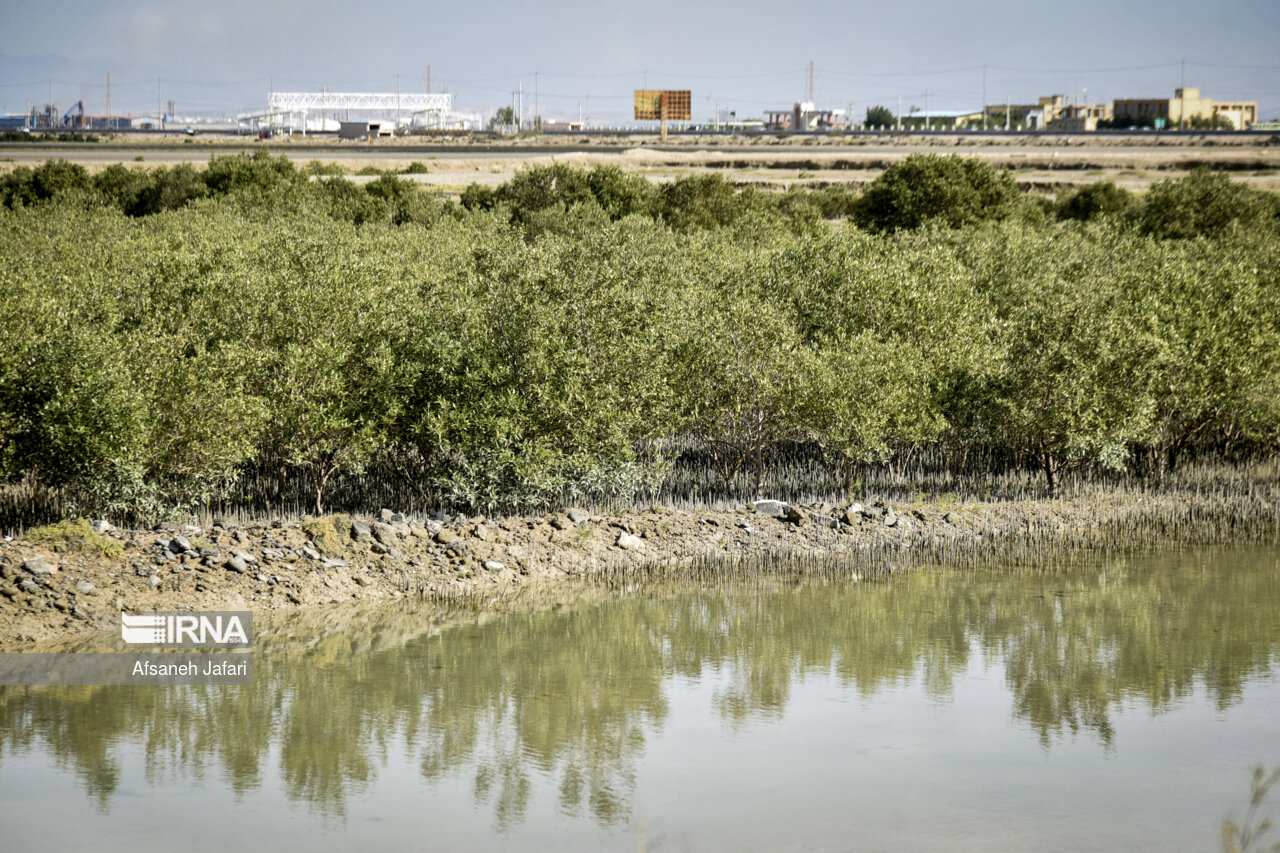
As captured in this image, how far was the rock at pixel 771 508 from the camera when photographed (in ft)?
99.4

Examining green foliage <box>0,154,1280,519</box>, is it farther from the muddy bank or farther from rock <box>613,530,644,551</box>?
rock <box>613,530,644,551</box>

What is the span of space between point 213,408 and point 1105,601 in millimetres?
19967

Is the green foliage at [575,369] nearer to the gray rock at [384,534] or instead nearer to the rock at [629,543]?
the rock at [629,543]

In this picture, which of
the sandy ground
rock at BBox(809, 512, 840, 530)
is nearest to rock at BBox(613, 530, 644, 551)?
rock at BBox(809, 512, 840, 530)

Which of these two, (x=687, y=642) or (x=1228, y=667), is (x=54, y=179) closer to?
(x=687, y=642)

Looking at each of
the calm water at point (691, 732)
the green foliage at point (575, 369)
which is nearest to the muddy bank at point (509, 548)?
the calm water at point (691, 732)

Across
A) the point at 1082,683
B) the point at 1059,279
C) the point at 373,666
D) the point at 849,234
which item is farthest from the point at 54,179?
the point at 1082,683

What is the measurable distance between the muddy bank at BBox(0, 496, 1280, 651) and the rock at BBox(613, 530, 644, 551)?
35 mm

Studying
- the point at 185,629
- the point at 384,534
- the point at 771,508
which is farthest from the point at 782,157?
the point at 185,629

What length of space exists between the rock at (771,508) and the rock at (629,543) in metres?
3.71

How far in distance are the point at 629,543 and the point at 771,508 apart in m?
4.33

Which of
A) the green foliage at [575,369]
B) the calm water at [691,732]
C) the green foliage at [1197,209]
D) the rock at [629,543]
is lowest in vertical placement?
the calm water at [691,732]

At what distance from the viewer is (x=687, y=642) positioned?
22.9 meters

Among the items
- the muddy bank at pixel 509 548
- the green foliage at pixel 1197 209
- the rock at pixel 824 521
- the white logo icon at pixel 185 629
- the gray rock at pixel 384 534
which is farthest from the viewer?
the green foliage at pixel 1197 209
